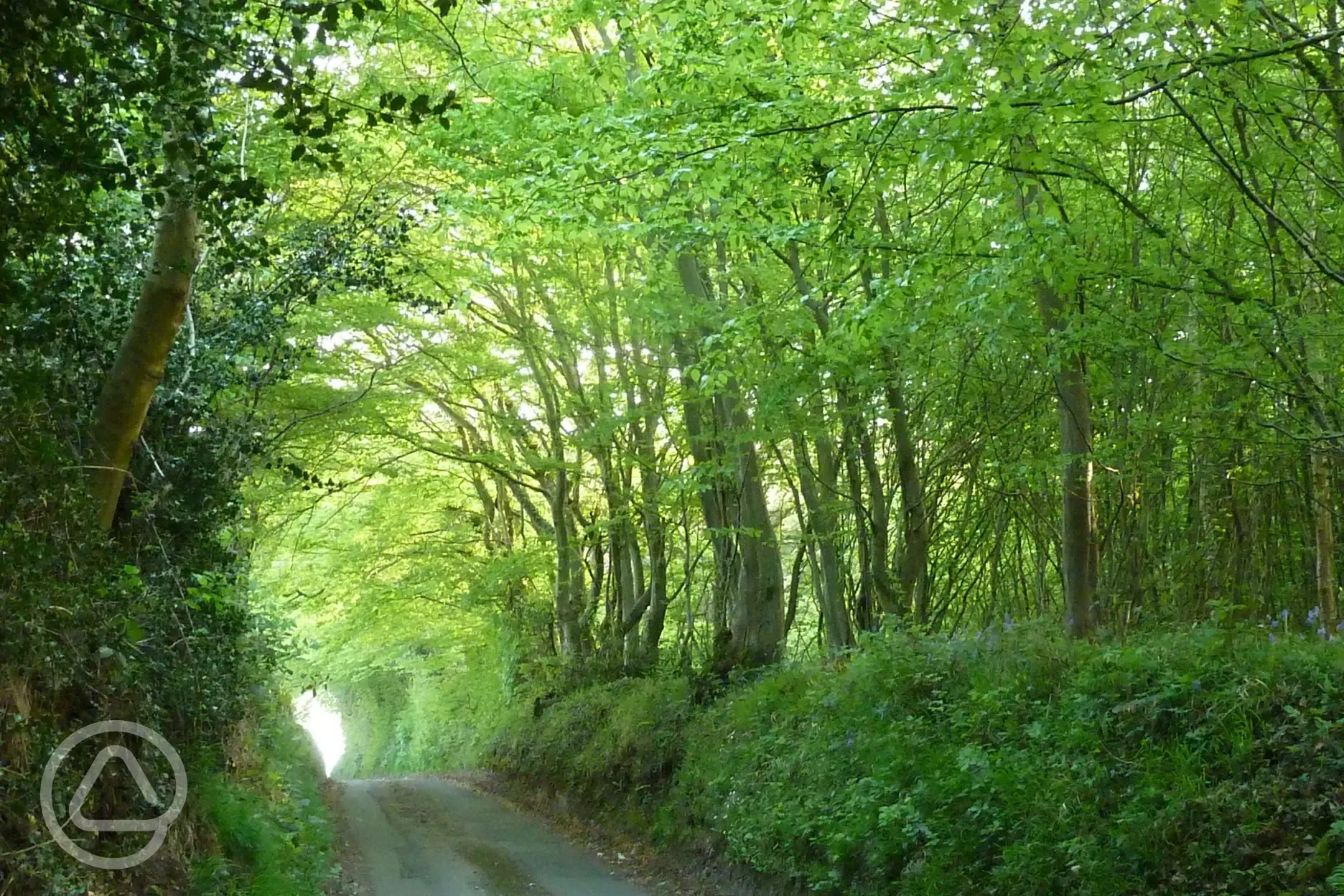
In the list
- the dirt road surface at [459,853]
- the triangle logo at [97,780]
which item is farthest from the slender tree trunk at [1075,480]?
the triangle logo at [97,780]

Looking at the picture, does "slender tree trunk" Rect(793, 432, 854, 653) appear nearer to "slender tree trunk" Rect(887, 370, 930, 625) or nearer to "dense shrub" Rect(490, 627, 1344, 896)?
"slender tree trunk" Rect(887, 370, 930, 625)

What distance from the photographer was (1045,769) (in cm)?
643

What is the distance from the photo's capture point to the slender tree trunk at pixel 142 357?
6160 mm

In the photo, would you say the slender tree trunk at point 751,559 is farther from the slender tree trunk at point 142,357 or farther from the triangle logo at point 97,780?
the triangle logo at point 97,780

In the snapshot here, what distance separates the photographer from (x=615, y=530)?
18.9m

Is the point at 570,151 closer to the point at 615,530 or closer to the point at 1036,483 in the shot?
the point at 1036,483

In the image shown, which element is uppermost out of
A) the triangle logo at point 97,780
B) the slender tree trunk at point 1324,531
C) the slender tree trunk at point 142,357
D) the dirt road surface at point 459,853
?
the slender tree trunk at point 142,357

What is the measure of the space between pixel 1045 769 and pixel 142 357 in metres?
6.02

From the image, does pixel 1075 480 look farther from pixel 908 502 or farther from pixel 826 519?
pixel 826 519

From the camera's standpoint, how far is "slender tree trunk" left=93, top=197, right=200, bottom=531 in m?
6.16

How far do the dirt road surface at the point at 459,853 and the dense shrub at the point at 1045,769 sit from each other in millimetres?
1674

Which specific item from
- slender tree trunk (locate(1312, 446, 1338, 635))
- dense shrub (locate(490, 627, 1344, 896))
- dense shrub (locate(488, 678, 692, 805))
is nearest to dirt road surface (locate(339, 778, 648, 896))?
dense shrub (locate(488, 678, 692, 805))

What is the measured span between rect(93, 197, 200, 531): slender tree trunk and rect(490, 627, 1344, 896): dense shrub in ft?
18.2

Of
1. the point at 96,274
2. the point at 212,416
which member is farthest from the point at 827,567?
the point at 96,274
